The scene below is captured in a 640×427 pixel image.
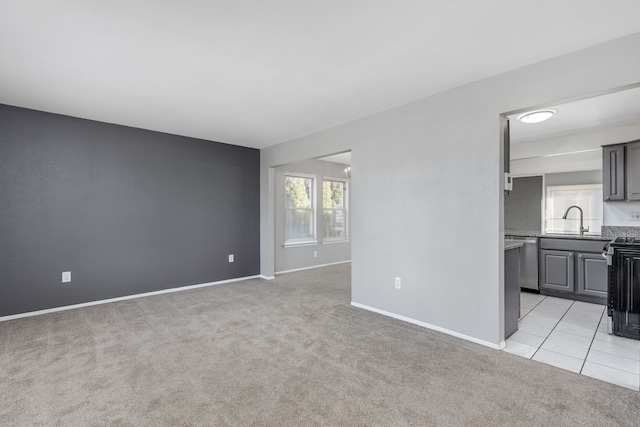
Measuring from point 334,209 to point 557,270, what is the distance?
13.8 feet

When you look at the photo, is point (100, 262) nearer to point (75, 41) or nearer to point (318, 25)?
point (75, 41)

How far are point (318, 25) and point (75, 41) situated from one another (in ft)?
5.62

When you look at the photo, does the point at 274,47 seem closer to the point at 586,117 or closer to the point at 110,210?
the point at 110,210

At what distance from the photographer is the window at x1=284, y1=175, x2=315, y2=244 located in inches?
240

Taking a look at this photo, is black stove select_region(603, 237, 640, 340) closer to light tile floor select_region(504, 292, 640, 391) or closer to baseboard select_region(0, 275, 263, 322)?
light tile floor select_region(504, 292, 640, 391)

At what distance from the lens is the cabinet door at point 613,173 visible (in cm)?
379

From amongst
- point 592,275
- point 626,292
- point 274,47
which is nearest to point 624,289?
point 626,292

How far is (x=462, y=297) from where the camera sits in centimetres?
278

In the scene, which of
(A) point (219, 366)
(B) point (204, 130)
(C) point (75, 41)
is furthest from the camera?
(B) point (204, 130)

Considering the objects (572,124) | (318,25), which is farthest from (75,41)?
(572,124)

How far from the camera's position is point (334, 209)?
6980mm

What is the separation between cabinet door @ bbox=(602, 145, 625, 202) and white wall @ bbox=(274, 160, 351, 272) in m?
4.52

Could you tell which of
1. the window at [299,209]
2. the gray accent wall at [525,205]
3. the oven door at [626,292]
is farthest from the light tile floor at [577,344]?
the window at [299,209]

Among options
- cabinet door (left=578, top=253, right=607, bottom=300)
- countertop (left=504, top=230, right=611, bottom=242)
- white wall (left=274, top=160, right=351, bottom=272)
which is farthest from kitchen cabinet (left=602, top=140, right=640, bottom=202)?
white wall (left=274, top=160, right=351, bottom=272)
